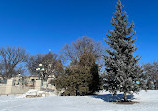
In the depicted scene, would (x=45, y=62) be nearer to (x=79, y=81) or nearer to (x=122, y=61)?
(x=79, y=81)

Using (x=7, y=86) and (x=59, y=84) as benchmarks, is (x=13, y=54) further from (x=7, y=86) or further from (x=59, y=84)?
(x=59, y=84)

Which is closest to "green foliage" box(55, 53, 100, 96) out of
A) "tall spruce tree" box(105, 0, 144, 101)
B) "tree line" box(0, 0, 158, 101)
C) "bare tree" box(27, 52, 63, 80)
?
"tree line" box(0, 0, 158, 101)

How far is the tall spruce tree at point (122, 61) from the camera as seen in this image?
348 inches

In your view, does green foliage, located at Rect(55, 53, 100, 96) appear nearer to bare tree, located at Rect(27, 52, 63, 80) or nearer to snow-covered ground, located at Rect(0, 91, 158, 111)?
snow-covered ground, located at Rect(0, 91, 158, 111)

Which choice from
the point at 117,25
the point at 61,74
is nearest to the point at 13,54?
the point at 61,74

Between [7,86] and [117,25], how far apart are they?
15.2 m

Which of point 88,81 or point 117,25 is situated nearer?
point 117,25

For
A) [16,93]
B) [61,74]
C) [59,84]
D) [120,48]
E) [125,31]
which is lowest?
[16,93]

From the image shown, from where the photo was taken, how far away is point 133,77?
927 cm

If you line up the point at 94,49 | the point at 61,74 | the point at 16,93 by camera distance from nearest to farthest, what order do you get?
the point at 61,74 → the point at 16,93 → the point at 94,49

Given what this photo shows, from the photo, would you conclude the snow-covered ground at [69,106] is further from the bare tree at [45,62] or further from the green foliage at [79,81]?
the bare tree at [45,62]

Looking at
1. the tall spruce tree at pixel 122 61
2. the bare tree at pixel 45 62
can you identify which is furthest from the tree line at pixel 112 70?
the bare tree at pixel 45 62

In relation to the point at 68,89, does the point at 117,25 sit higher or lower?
higher

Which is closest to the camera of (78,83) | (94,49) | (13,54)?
(78,83)
